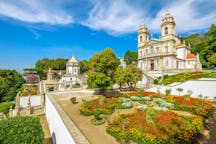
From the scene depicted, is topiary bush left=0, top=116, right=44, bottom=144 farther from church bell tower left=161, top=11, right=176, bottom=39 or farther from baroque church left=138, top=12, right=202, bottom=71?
church bell tower left=161, top=11, right=176, bottom=39

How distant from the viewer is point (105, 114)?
31.2 ft

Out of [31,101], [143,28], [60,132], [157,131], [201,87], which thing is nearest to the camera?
[157,131]

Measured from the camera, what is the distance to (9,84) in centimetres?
3519

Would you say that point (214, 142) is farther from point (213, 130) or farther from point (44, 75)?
point (44, 75)

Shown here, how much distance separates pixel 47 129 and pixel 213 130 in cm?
1472

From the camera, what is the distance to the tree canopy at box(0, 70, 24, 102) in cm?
3159

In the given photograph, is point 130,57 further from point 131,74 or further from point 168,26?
point 131,74

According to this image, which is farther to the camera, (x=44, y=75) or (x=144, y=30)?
(x=44, y=75)

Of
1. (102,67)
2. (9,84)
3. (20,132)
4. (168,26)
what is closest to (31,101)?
(102,67)

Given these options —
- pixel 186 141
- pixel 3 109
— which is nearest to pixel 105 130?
pixel 186 141

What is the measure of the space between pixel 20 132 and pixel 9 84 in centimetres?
3706

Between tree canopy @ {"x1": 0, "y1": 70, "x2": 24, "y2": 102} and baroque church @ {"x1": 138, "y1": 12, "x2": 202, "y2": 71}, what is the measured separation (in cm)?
3862

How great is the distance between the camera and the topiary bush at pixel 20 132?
6.52 m

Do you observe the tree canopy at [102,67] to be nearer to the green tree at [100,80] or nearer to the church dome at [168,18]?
the green tree at [100,80]
